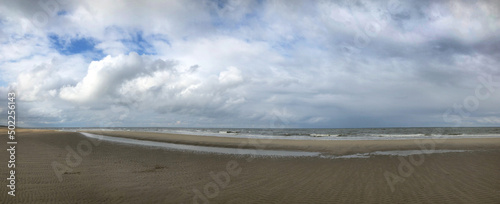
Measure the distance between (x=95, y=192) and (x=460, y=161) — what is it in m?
20.0

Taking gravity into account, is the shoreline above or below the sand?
below

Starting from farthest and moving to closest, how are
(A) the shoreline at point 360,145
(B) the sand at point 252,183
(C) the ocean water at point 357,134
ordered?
(C) the ocean water at point 357,134, (A) the shoreline at point 360,145, (B) the sand at point 252,183

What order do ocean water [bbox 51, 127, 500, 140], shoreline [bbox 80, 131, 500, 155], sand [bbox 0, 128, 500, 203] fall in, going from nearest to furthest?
1. sand [bbox 0, 128, 500, 203]
2. shoreline [bbox 80, 131, 500, 155]
3. ocean water [bbox 51, 127, 500, 140]

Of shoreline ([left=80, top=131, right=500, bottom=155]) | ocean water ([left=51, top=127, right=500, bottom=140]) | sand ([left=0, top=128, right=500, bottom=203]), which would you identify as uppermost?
sand ([left=0, top=128, right=500, bottom=203])

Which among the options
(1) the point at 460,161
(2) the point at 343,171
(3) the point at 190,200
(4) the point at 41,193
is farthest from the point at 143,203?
(1) the point at 460,161

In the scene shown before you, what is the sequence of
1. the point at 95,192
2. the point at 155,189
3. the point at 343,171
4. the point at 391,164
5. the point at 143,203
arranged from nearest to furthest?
the point at 143,203 → the point at 95,192 → the point at 155,189 → the point at 343,171 → the point at 391,164

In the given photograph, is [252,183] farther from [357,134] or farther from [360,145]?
[357,134]

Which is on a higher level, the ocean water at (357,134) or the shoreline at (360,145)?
the shoreline at (360,145)

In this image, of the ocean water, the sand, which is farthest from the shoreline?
the ocean water

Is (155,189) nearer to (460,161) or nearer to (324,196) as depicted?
(324,196)

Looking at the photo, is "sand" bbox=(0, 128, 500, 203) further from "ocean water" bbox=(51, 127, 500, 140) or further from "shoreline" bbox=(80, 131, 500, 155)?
"ocean water" bbox=(51, 127, 500, 140)

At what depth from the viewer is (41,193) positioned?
29.1 feet

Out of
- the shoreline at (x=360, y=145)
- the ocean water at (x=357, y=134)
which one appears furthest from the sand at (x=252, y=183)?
the ocean water at (x=357, y=134)

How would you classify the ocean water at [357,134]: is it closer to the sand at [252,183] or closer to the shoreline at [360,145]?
the shoreline at [360,145]
